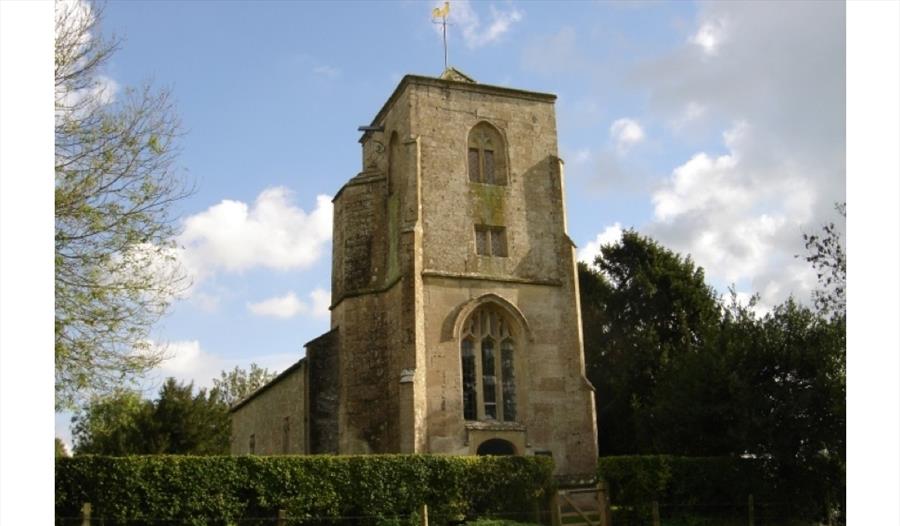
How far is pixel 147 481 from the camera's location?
59.8 feet

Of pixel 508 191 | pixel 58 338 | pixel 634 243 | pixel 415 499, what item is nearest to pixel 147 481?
pixel 58 338

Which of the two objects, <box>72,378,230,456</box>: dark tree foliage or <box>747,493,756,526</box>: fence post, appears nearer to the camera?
<box>747,493,756,526</box>: fence post

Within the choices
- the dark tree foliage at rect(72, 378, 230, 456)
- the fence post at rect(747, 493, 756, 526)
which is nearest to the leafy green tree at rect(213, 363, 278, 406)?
the dark tree foliage at rect(72, 378, 230, 456)

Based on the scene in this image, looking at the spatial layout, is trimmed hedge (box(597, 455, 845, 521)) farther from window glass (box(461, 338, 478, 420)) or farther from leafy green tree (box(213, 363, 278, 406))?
leafy green tree (box(213, 363, 278, 406))

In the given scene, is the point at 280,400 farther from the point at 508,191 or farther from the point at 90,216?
the point at 90,216

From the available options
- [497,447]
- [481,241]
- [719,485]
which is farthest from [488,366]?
[719,485]

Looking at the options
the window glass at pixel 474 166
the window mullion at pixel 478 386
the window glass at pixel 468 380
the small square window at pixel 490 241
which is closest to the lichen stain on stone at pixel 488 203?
the small square window at pixel 490 241

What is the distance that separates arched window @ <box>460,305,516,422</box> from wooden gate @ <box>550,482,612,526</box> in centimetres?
345

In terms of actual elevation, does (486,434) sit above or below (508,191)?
below

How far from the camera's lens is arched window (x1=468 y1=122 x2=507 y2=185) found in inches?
1128

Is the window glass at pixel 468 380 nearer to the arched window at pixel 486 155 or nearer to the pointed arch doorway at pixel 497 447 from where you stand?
the pointed arch doorway at pixel 497 447

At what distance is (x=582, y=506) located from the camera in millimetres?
23594

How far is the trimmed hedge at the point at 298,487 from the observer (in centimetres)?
1789
